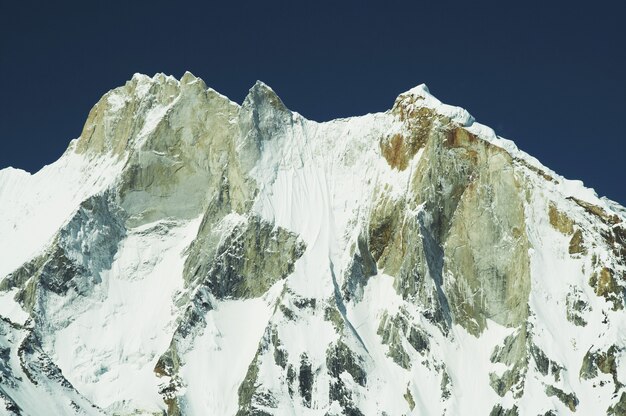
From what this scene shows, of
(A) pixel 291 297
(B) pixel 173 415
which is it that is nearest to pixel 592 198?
(A) pixel 291 297

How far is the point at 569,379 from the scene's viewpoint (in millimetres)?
176750

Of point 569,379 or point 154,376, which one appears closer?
point 569,379

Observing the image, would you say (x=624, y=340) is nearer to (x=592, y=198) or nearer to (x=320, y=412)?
(x=592, y=198)

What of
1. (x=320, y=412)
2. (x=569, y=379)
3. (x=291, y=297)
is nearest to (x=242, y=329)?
(x=291, y=297)

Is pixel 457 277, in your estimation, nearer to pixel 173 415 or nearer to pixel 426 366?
pixel 426 366

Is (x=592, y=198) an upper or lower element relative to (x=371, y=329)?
upper

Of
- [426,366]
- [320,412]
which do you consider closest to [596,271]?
[426,366]

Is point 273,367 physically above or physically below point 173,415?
above

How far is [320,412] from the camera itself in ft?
585

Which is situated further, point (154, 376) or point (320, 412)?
point (154, 376)

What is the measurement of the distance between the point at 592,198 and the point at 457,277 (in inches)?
999

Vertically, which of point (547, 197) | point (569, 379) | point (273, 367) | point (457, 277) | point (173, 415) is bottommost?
point (173, 415)

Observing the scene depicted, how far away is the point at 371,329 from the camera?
193000 mm

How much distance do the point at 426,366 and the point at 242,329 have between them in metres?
30.9
